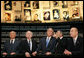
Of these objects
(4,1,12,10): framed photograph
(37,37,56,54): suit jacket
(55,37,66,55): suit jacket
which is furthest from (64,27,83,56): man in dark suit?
(4,1,12,10): framed photograph

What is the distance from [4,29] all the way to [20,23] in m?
0.68

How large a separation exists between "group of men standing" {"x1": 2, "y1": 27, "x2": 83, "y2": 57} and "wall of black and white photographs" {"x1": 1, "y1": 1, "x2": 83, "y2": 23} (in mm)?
2686

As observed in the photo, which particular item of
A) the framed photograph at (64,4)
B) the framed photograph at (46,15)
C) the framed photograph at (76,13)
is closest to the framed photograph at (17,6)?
the framed photograph at (46,15)

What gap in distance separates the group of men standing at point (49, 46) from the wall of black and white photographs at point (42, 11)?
8.81 feet

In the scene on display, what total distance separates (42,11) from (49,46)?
10.5 ft

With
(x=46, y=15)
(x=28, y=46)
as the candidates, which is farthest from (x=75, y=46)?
(x=46, y=15)

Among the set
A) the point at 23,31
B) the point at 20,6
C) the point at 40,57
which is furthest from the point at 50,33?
the point at 20,6

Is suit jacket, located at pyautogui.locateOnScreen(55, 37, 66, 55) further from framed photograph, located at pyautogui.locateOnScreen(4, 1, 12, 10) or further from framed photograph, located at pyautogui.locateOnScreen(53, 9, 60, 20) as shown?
framed photograph, located at pyautogui.locateOnScreen(4, 1, 12, 10)

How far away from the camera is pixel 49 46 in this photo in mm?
5535

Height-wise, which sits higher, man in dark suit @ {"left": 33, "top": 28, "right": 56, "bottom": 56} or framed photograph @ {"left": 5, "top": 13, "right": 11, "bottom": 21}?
framed photograph @ {"left": 5, "top": 13, "right": 11, "bottom": 21}

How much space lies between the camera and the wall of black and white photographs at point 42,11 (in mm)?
8367

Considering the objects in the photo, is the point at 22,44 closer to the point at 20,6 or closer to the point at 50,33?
the point at 50,33

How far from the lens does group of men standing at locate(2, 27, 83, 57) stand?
5145 mm

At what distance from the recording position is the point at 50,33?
5.52 m
